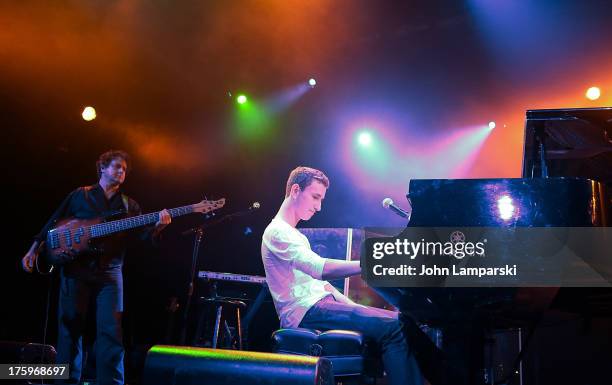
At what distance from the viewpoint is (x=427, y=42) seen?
7.52m

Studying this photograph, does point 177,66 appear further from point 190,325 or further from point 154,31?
point 190,325

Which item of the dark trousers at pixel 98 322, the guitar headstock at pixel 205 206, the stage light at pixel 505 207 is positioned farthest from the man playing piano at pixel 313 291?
the guitar headstock at pixel 205 206

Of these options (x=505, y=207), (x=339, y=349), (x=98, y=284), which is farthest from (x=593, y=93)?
(x=98, y=284)

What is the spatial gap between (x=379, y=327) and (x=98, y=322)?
103 inches

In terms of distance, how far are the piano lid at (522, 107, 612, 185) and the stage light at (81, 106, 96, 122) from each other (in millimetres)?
4918

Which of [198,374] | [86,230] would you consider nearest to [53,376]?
[86,230]

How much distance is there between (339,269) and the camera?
2.87 metres

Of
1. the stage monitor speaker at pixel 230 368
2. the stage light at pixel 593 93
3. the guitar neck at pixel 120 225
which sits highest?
the stage light at pixel 593 93

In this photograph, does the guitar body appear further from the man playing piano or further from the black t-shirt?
the man playing piano

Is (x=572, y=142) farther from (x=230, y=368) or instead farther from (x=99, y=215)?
(x=99, y=215)

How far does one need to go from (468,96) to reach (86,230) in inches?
245

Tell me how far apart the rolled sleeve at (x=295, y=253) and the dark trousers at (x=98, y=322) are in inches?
71.8

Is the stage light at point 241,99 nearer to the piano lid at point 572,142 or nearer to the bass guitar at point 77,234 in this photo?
the bass guitar at point 77,234

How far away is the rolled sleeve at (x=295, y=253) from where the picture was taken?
117 inches
